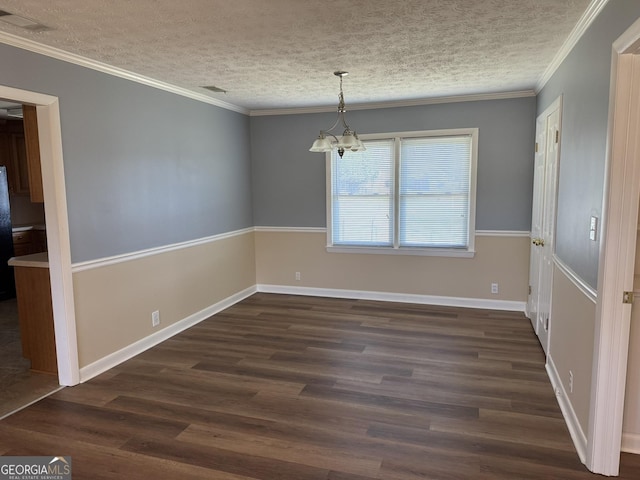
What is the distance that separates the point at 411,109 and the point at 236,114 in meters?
2.24

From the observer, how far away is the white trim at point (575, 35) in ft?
7.71

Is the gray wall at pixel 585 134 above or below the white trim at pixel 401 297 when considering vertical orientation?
above

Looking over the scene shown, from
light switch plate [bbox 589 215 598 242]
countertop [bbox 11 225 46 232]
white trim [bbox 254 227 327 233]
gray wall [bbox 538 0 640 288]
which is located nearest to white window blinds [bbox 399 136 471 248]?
white trim [bbox 254 227 327 233]

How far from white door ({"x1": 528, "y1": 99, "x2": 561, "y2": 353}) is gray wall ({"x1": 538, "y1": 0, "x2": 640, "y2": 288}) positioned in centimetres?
30

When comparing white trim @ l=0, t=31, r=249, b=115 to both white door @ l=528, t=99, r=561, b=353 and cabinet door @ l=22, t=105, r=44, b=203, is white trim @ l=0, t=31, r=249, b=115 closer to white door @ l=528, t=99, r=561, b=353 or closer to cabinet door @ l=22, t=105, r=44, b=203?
cabinet door @ l=22, t=105, r=44, b=203

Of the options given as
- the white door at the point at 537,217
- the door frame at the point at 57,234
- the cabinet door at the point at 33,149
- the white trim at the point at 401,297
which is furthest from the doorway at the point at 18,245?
the white door at the point at 537,217

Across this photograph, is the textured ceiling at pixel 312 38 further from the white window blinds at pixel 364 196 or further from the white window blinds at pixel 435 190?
the white window blinds at pixel 364 196

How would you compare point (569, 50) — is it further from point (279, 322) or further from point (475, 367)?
point (279, 322)

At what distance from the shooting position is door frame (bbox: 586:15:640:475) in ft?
6.48

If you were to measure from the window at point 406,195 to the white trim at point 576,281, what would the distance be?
1.92m

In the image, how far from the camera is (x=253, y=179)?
19.7 ft

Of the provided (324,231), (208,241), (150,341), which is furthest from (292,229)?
(150,341)

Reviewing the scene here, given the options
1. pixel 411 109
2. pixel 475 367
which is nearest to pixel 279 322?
pixel 475 367

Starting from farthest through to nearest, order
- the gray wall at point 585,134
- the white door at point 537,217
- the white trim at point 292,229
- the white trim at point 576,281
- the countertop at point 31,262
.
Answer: the white trim at point 292,229 → the white door at point 537,217 → the countertop at point 31,262 → the white trim at point 576,281 → the gray wall at point 585,134
